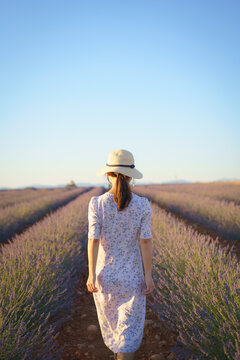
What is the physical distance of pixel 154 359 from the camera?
7.75 feet

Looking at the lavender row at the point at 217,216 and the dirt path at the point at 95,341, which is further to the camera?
the lavender row at the point at 217,216

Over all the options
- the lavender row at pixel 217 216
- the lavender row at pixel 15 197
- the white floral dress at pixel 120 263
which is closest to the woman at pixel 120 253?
the white floral dress at pixel 120 263

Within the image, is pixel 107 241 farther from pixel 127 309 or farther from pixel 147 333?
pixel 147 333

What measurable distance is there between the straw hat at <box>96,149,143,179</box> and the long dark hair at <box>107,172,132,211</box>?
0.05 meters

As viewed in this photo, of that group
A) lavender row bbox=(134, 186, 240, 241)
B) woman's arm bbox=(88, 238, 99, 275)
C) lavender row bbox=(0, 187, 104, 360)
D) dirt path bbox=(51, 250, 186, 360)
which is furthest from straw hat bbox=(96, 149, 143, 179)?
lavender row bbox=(134, 186, 240, 241)

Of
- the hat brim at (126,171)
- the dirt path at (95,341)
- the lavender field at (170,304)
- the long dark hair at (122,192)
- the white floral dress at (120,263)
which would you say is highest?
the hat brim at (126,171)

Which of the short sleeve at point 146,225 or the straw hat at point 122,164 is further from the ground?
the straw hat at point 122,164

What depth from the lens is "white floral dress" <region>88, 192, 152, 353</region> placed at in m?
1.85

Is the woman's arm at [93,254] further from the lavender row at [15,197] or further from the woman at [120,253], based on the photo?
the lavender row at [15,197]

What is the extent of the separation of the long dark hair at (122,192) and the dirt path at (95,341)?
1.25 m

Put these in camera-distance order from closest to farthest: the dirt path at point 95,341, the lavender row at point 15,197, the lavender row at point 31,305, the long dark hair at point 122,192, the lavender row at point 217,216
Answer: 1. the long dark hair at point 122,192
2. the lavender row at point 31,305
3. the dirt path at point 95,341
4. the lavender row at point 217,216
5. the lavender row at point 15,197

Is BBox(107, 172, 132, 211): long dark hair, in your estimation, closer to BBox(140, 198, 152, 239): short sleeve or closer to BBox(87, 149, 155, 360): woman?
BBox(87, 149, 155, 360): woman

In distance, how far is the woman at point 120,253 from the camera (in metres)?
1.83

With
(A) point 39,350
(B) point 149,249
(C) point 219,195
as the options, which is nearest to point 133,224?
(B) point 149,249
